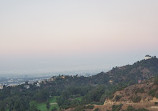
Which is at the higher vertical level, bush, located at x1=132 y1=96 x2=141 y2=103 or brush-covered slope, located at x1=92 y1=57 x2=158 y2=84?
brush-covered slope, located at x1=92 y1=57 x2=158 y2=84

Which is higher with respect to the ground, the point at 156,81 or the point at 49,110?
the point at 156,81

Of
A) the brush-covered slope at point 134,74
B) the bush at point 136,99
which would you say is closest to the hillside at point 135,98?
the bush at point 136,99

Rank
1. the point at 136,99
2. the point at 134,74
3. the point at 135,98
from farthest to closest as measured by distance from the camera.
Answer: the point at 134,74
the point at 135,98
the point at 136,99

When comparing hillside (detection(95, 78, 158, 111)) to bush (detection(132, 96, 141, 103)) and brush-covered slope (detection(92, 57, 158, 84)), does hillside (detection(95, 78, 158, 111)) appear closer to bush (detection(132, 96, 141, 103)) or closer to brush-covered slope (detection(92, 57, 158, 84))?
bush (detection(132, 96, 141, 103))

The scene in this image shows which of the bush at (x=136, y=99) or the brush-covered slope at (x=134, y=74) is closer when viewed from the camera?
the bush at (x=136, y=99)

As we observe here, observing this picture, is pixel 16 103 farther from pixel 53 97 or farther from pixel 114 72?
pixel 114 72

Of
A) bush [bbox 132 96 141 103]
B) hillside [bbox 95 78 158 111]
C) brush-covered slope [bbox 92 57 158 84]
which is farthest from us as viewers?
brush-covered slope [bbox 92 57 158 84]

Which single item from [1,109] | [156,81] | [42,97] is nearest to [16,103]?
[1,109]

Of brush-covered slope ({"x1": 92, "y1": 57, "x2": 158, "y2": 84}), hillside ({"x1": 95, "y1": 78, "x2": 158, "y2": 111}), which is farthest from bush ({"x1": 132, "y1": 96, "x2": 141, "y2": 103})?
brush-covered slope ({"x1": 92, "y1": 57, "x2": 158, "y2": 84})

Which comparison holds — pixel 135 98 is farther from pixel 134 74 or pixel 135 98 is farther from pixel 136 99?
pixel 134 74

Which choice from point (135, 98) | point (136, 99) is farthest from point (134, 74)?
point (136, 99)

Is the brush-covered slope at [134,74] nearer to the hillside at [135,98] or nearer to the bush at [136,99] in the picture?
the hillside at [135,98]
